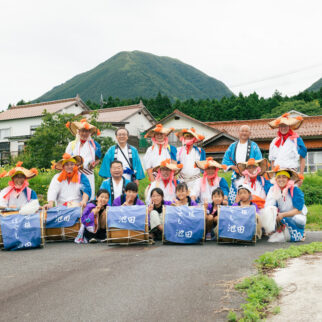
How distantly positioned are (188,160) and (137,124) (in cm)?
3026

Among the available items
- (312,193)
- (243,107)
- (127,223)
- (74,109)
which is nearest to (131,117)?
(74,109)

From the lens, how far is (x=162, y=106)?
48344mm

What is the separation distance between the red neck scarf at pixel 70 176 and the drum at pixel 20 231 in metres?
1.19

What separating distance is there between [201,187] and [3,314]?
178 inches

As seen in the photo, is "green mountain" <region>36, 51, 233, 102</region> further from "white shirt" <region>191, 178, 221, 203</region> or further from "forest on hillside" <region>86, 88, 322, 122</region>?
"white shirt" <region>191, 178, 221, 203</region>

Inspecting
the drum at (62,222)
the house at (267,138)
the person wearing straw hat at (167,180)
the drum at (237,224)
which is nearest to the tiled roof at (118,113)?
the house at (267,138)

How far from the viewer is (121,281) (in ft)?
12.7

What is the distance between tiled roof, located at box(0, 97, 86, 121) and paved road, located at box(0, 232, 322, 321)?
3267cm

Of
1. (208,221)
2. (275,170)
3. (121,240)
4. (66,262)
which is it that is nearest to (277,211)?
(275,170)

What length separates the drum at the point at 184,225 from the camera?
19.3 feet

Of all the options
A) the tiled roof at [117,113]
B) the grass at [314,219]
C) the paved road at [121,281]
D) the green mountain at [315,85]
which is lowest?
the grass at [314,219]

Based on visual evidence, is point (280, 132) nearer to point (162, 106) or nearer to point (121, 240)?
point (121, 240)

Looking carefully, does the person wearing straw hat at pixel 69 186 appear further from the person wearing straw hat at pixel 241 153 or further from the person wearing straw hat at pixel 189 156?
the person wearing straw hat at pixel 241 153

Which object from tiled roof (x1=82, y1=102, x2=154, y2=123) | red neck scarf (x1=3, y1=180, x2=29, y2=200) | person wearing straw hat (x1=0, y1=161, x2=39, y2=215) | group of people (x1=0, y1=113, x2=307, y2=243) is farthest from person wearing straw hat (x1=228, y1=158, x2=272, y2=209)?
tiled roof (x1=82, y1=102, x2=154, y2=123)
